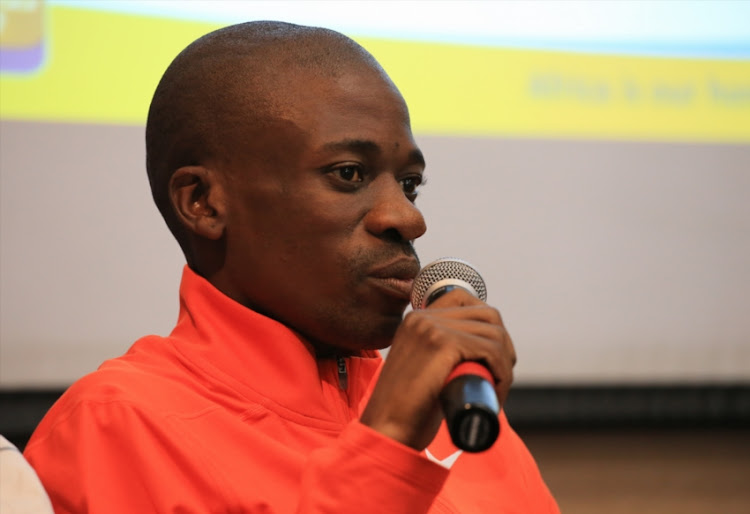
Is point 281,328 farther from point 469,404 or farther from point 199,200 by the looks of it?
point 469,404

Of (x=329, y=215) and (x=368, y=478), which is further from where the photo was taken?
(x=329, y=215)

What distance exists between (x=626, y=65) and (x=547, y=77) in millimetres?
227

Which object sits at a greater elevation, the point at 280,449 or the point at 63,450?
the point at 280,449

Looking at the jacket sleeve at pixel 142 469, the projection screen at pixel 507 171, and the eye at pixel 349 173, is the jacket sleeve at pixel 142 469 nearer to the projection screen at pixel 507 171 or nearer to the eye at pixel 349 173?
the eye at pixel 349 173

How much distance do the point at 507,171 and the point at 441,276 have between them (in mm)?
1357

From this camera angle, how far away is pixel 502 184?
2314mm

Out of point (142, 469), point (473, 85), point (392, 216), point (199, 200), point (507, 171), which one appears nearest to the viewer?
point (142, 469)

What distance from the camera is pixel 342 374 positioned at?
47.0 inches

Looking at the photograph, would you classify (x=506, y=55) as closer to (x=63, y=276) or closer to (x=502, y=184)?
(x=502, y=184)

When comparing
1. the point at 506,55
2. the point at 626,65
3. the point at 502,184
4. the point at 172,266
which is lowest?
the point at 172,266

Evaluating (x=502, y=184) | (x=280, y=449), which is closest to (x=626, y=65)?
(x=502, y=184)

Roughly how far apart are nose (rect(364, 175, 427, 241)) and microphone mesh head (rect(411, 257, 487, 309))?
6cm

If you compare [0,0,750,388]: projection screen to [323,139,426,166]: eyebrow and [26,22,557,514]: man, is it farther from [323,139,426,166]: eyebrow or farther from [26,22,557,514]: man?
[323,139,426,166]: eyebrow

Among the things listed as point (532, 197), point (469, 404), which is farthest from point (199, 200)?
point (532, 197)
